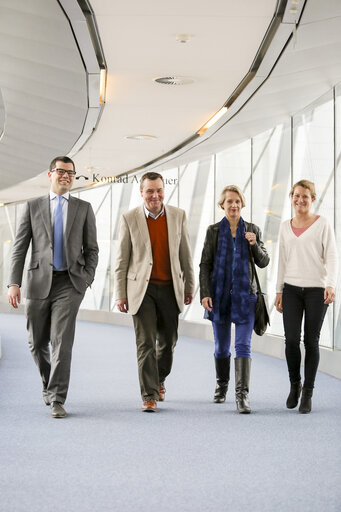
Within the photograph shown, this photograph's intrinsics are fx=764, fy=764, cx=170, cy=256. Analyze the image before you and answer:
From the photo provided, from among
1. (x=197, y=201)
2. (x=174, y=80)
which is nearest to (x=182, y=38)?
(x=174, y=80)

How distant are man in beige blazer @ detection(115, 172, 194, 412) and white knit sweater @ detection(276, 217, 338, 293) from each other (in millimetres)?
756

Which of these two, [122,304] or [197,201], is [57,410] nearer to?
[122,304]

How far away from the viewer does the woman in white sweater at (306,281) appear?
5387mm

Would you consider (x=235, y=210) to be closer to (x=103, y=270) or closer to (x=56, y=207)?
(x=56, y=207)

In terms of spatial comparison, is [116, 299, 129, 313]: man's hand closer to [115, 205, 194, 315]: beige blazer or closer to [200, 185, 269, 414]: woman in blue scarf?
[115, 205, 194, 315]: beige blazer

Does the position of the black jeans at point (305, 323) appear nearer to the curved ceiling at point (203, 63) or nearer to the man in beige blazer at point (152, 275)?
the man in beige blazer at point (152, 275)

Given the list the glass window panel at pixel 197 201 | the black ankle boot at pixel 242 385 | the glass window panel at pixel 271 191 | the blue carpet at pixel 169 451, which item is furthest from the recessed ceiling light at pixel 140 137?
the black ankle boot at pixel 242 385

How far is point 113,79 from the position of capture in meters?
8.06

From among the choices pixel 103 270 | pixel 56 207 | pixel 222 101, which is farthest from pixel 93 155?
pixel 56 207

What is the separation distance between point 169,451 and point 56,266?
1759mm

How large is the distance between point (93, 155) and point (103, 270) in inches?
250

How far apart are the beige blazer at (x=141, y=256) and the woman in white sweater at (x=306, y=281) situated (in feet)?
2.44

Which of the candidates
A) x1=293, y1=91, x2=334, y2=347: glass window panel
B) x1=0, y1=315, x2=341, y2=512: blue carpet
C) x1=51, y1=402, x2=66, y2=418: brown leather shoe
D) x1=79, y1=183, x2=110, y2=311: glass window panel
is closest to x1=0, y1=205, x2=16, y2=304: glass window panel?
x1=79, y1=183, x2=110, y2=311: glass window panel

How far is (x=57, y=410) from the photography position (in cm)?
516
